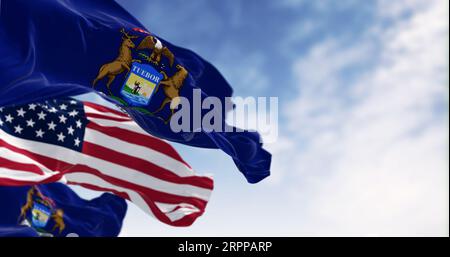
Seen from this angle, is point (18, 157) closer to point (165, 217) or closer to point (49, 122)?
point (49, 122)

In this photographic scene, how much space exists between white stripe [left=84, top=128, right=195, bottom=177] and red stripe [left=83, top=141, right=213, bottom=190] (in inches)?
3.6

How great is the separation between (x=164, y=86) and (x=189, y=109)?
0.66 metres

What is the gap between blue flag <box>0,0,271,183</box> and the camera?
680cm

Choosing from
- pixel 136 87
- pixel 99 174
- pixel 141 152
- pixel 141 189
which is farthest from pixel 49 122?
pixel 136 87

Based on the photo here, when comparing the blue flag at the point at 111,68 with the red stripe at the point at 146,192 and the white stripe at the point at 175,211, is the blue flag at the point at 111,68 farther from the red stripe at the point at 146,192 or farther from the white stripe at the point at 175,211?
the white stripe at the point at 175,211

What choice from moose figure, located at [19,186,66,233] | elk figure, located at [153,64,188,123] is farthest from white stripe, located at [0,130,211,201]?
elk figure, located at [153,64,188,123]

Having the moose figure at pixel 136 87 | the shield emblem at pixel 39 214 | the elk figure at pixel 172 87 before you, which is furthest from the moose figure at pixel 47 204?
the moose figure at pixel 136 87

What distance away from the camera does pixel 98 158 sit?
11.6 meters

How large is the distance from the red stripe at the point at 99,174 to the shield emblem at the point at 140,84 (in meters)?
3.12

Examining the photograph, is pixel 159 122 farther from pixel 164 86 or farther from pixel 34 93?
pixel 34 93

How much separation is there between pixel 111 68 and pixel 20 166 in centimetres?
311

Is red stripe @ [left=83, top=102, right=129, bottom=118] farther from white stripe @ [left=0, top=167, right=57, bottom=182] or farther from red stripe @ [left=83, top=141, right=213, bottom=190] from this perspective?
white stripe @ [left=0, top=167, right=57, bottom=182]
